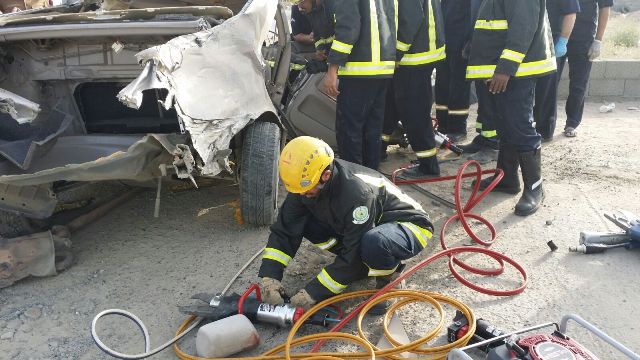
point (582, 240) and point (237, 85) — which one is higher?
point (237, 85)

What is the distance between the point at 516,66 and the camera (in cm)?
368

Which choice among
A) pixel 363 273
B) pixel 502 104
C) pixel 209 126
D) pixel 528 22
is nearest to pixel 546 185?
pixel 502 104

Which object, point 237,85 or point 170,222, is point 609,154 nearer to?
point 237,85

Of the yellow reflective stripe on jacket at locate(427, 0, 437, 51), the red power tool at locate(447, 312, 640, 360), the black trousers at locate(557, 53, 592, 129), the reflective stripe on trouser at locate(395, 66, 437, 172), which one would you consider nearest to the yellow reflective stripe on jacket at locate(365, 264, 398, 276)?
the red power tool at locate(447, 312, 640, 360)

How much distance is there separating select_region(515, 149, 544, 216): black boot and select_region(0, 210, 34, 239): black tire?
3290 mm

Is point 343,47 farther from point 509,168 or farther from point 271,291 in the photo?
point 271,291

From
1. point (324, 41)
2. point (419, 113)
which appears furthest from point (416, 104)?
point (324, 41)

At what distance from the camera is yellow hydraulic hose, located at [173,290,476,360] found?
2406mm

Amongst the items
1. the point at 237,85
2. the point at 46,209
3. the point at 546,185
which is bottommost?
the point at 546,185

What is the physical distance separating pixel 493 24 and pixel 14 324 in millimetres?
3459

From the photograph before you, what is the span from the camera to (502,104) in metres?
3.94

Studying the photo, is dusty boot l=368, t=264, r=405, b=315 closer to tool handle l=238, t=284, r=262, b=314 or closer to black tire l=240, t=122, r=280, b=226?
tool handle l=238, t=284, r=262, b=314

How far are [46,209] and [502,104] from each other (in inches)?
121

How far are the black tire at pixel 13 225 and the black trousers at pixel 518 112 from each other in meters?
3.26
